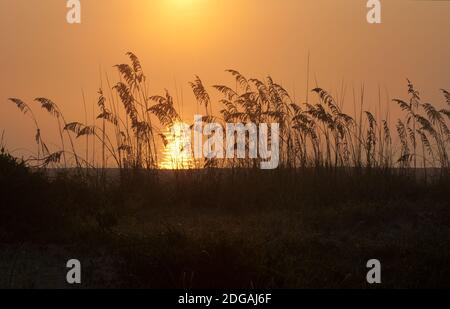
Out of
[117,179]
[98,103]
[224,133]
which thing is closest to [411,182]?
[224,133]

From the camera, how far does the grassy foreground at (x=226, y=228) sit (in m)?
6.32

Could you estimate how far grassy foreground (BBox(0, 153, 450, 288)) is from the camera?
6320 mm

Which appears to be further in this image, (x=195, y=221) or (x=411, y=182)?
(x=411, y=182)

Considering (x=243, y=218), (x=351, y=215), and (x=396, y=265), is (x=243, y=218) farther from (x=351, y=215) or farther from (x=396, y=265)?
(x=396, y=265)

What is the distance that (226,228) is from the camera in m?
8.09

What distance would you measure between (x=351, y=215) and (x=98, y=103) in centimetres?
555

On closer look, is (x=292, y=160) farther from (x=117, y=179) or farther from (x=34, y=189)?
(x=34, y=189)

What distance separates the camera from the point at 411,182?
11.3 m
